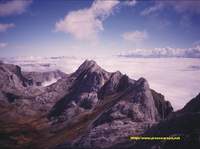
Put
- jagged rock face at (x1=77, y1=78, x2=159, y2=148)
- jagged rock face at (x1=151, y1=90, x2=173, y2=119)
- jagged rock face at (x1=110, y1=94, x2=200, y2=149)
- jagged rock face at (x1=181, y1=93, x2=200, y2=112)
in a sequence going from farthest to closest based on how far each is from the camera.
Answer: jagged rock face at (x1=151, y1=90, x2=173, y2=119), jagged rock face at (x1=77, y1=78, x2=159, y2=148), jagged rock face at (x1=181, y1=93, x2=200, y2=112), jagged rock face at (x1=110, y1=94, x2=200, y2=149)

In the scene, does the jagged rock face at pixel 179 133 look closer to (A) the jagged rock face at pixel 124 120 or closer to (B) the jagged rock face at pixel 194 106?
(B) the jagged rock face at pixel 194 106

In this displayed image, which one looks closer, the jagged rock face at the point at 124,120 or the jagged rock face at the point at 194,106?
the jagged rock face at the point at 194,106

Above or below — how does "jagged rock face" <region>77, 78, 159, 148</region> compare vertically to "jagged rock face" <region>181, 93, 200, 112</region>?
below

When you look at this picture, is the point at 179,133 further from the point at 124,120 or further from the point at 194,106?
the point at 124,120

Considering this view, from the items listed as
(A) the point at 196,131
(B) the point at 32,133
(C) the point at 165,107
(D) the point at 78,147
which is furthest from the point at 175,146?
(B) the point at 32,133

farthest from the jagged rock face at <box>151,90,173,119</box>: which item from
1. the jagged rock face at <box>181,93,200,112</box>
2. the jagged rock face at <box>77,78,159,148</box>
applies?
the jagged rock face at <box>181,93,200,112</box>

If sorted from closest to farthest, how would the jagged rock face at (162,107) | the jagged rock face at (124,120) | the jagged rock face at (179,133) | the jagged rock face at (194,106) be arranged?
the jagged rock face at (179,133) < the jagged rock face at (194,106) < the jagged rock face at (124,120) < the jagged rock face at (162,107)

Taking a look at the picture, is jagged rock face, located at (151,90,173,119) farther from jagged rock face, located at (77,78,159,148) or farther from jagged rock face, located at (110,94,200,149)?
jagged rock face, located at (110,94,200,149)

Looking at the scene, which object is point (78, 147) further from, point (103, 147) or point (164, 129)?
point (164, 129)

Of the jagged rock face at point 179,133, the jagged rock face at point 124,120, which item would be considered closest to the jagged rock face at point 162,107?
the jagged rock face at point 124,120

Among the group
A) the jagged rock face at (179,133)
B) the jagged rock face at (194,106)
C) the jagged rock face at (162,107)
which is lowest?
the jagged rock face at (162,107)

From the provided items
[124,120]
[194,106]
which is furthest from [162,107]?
[194,106]
